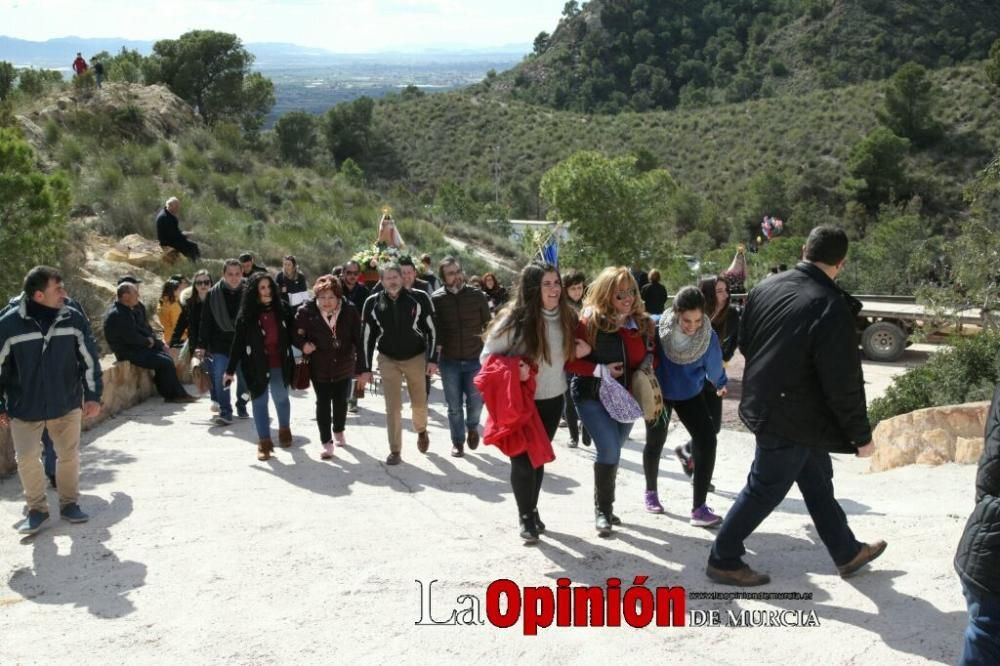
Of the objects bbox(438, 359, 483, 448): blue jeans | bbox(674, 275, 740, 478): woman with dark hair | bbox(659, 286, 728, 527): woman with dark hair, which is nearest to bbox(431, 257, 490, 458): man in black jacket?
bbox(438, 359, 483, 448): blue jeans

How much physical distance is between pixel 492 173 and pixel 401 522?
213ft

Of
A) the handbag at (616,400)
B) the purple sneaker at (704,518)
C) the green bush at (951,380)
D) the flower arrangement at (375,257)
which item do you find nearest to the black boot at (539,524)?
the handbag at (616,400)

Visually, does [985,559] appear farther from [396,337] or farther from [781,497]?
[396,337]

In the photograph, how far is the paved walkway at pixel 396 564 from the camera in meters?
4.50

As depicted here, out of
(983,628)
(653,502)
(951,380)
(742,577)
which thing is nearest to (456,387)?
(653,502)

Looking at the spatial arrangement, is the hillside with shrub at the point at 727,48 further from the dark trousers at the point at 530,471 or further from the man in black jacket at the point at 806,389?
the man in black jacket at the point at 806,389

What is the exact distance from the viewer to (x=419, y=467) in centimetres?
808

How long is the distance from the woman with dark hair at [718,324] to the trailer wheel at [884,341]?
40.1 ft

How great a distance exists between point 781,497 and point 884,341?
1555 centimetres

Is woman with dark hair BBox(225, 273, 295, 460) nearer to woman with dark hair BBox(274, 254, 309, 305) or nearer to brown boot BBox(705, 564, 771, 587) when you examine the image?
woman with dark hair BBox(274, 254, 309, 305)

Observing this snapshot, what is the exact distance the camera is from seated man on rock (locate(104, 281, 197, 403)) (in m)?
9.96

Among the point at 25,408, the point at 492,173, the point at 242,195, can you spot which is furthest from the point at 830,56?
the point at 25,408

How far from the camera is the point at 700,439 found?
6.16 m

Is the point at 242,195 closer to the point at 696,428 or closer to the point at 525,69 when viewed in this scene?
the point at 696,428
